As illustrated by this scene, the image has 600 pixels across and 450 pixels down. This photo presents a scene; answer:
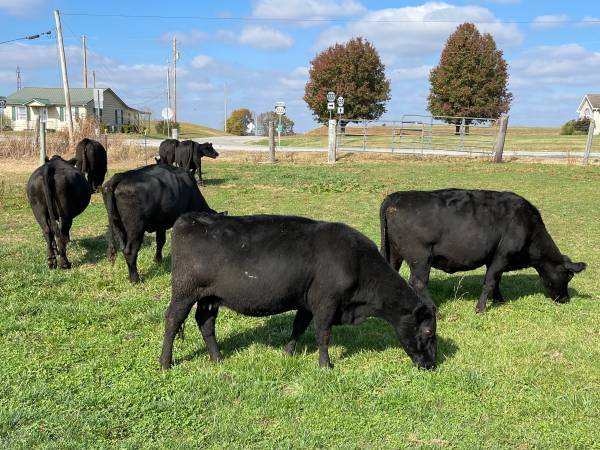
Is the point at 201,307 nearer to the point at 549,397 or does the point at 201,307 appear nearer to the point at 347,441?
the point at 347,441

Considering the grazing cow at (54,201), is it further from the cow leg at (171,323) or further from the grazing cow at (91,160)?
the grazing cow at (91,160)

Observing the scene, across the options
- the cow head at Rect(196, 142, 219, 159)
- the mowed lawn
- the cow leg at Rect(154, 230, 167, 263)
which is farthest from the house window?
the cow leg at Rect(154, 230, 167, 263)

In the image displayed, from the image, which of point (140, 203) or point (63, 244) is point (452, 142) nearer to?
point (140, 203)

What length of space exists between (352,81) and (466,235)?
164ft

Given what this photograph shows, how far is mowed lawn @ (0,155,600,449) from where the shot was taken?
3969mm

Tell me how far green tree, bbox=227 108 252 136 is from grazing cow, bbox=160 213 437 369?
76869 millimetres

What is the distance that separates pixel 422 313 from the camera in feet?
16.6

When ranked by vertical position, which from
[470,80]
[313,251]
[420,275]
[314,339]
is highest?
[470,80]

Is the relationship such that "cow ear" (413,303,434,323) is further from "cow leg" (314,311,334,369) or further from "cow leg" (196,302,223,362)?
"cow leg" (196,302,223,362)

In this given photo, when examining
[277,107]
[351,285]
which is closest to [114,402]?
[351,285]

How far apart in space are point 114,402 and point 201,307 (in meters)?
1.19

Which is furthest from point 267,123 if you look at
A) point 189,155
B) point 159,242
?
point 159,242

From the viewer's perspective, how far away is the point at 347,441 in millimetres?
3891

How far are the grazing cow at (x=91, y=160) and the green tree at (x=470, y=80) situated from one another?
136ft
